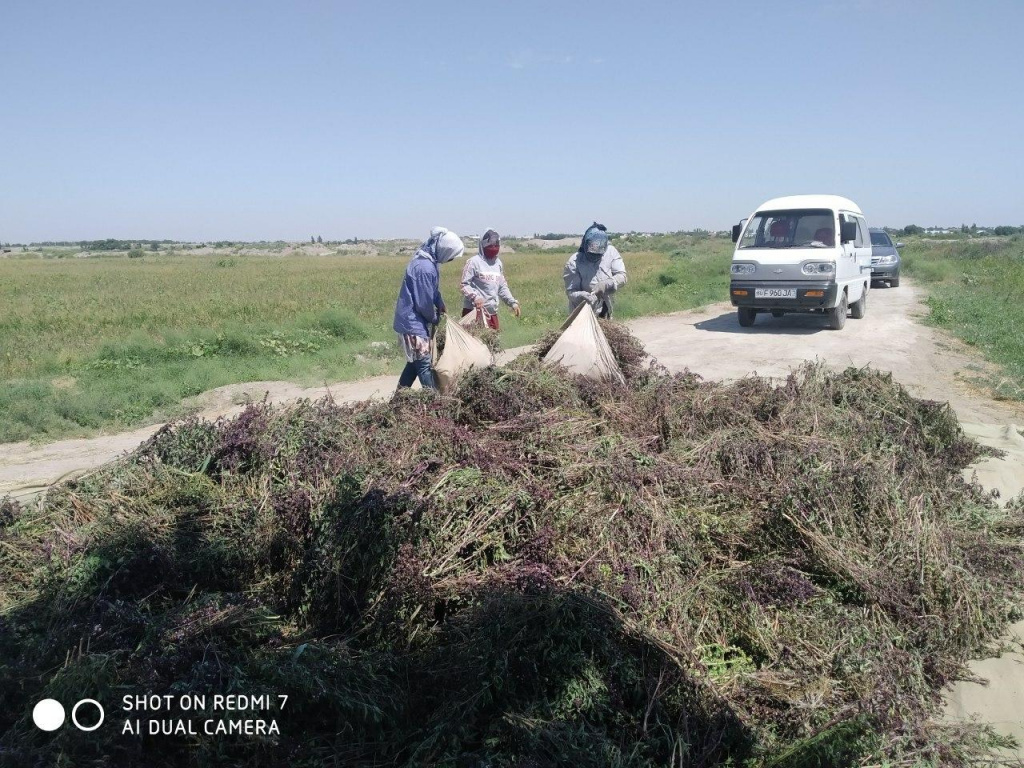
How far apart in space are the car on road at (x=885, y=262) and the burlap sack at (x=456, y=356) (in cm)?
1719

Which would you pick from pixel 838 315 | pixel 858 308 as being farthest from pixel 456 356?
pixel 858 308

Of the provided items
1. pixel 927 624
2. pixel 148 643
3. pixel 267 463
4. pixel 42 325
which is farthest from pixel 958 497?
pixel 42 325

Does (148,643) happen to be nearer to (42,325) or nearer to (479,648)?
(479,648)

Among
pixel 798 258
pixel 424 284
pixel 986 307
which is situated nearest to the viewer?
pixel 424 284

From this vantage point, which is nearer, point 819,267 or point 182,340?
point 819,267

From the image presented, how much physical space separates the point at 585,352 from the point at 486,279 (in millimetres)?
1859

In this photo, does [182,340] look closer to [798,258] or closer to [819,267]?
[798,258]

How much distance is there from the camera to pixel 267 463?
3709 mm

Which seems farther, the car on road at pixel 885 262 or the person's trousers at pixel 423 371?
the car on road at pixel 885 262

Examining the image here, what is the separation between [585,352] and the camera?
219 inches

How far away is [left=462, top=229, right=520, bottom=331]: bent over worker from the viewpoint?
683cm

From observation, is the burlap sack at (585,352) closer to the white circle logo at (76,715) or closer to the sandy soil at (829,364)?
the sandy soil at (829,364)

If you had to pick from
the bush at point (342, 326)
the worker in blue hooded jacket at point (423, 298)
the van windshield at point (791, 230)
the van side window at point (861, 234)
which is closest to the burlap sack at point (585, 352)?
the worker in blue hooded jacket at point (423, 298)

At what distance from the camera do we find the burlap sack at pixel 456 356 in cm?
548
